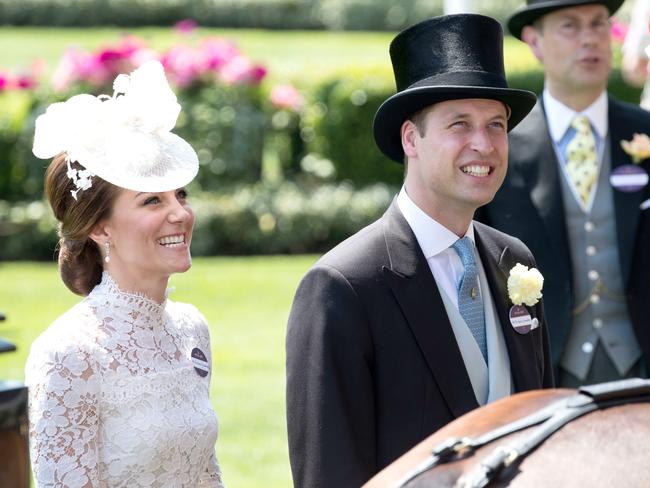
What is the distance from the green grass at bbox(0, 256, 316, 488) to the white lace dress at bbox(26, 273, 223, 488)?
3.17 meters

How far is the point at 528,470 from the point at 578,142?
336cm

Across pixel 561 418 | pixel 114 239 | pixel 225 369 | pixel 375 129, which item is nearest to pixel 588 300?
pixel 375 129

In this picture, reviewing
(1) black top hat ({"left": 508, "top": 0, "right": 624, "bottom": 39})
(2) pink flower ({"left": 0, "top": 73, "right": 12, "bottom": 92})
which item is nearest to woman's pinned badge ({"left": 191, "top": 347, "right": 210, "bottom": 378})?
(1) black top hat ({"left": 508, "top": 0, "right": 624, "bottom": 39})

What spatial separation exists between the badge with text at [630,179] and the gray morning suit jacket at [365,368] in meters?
2.08

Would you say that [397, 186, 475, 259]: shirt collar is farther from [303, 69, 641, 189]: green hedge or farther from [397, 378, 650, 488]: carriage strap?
[303, 69, 641, 189]: green hedge

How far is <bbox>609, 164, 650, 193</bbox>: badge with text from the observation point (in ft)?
16.4

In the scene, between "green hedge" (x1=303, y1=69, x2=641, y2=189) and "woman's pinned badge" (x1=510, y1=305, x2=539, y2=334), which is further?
"green hedge" (x1=303, y1=69, x2=641, y2=189)

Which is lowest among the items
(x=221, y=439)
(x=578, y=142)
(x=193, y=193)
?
(x=221, y=439)

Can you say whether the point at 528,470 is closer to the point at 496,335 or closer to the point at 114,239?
the point at 496,335

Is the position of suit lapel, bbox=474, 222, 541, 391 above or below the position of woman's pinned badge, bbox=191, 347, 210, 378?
above

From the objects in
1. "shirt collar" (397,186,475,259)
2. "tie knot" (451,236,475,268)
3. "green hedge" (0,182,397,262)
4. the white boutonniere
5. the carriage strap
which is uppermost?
the white boutonniere

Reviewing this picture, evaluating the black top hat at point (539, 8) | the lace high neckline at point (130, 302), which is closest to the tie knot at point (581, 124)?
the black top hat at point (539, 8)

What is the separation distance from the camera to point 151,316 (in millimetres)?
3531

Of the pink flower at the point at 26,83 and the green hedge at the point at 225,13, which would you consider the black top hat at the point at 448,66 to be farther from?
the green hedge at the point at 225,13
